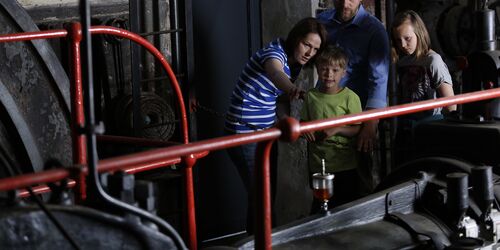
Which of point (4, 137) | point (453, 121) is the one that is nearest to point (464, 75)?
point (453, 121)

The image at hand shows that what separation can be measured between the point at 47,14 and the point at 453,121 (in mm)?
3282

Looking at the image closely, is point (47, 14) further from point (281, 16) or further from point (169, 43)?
point (281, 16)

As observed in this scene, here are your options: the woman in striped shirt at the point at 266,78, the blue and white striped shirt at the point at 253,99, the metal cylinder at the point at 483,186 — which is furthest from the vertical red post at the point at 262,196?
the blue and white striped shirt at the point at 253,99

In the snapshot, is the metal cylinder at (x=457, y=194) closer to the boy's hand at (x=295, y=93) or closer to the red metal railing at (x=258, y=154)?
the red metal railing at (x=258, y=154)

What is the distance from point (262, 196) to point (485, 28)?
1.83 metres

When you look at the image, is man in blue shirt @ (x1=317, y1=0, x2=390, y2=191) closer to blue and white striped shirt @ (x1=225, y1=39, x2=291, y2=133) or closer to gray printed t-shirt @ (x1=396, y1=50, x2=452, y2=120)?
gray printed t-shirt @ (x1=396, y1=50, x2=452, y2=120)

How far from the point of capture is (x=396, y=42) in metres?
5.67

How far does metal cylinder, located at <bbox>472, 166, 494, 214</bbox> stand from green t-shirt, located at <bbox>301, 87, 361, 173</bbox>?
1647 mm

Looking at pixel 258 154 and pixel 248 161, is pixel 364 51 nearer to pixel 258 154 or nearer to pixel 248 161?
pixel 248 161

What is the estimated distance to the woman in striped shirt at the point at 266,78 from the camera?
5.24 meters

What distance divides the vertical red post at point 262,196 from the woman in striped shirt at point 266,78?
209 cm

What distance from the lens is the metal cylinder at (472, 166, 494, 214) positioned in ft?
12.2

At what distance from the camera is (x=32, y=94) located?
5754 mm

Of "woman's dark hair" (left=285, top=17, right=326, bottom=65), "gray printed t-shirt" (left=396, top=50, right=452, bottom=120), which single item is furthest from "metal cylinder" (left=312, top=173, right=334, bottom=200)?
"gray printed t-shirt" (left=396, top=50, right=452, bottom=120)
